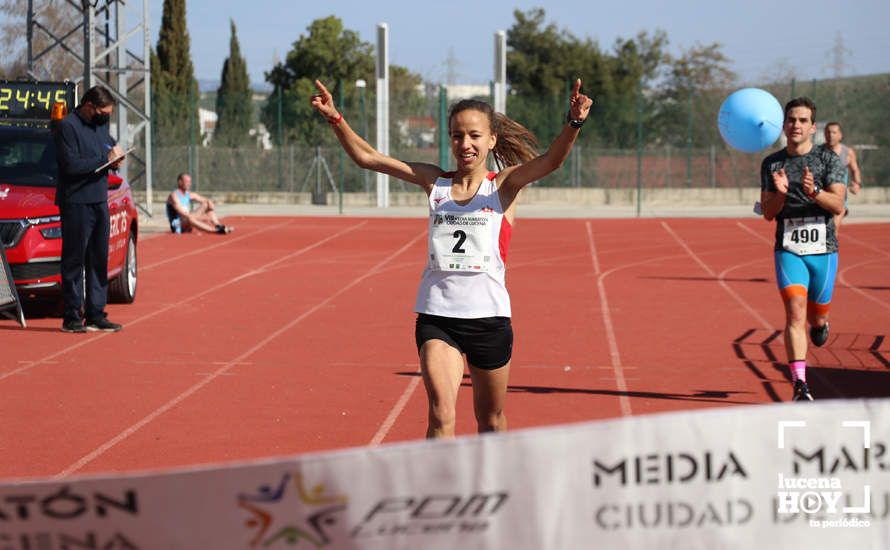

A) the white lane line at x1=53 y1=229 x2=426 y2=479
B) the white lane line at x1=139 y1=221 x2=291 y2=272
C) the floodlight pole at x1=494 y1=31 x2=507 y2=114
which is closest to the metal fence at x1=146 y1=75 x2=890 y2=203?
the floodlight pole at x1=494 y1=31 x2=507 y2=114

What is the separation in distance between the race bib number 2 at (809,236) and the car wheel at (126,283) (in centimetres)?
765

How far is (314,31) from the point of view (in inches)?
2569

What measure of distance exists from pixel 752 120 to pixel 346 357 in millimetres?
3678

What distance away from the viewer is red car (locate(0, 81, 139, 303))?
Answer: 1262 centimetres

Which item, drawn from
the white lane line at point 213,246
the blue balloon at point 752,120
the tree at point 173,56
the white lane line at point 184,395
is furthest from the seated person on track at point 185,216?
the tree at point 173,56

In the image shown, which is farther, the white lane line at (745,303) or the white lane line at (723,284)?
the white lane line at (723,284)

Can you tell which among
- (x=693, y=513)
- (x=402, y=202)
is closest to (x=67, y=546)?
(x=693, y=513)

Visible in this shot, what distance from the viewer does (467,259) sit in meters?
5.88

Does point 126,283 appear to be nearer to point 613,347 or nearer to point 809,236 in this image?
point 613,347

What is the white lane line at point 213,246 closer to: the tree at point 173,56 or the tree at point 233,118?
the tree at point 233,118

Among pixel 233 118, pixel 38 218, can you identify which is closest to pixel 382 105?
pixel 233 118

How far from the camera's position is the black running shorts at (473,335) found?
585cm

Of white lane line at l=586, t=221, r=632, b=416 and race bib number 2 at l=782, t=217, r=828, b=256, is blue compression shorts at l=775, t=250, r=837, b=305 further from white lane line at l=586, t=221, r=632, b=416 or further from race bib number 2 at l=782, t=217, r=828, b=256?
white lane line at l=586, t=221, r=632, b=416

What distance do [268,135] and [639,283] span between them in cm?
2428
